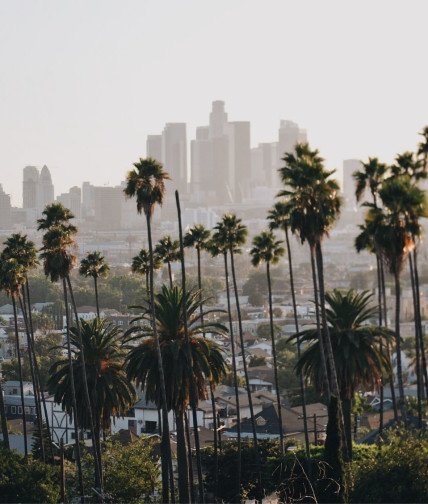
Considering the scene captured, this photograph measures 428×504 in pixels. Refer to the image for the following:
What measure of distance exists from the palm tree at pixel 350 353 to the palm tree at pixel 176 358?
3400mm

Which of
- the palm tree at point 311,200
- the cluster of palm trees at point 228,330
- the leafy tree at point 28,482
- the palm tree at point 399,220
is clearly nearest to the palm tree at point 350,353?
the cluster of palm trees at point 228,330

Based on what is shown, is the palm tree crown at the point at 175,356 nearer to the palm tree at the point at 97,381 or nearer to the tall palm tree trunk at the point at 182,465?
the tall palm tree trunk at the point at 182,465

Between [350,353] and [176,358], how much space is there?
6038 mm

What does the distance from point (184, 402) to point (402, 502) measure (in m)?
9.96

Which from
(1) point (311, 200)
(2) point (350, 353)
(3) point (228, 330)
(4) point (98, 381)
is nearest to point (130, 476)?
(4) point (98, 381)

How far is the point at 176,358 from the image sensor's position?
1494 inches

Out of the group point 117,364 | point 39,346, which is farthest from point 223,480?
point 39,346

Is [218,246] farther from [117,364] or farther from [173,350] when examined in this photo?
[173,350]

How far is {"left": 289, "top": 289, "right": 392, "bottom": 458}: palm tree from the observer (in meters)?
37.1

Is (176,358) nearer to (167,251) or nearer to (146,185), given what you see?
(146,185)

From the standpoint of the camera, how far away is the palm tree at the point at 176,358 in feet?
126

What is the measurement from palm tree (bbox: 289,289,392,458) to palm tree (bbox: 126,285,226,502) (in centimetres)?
340

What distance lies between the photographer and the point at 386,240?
33.5 metres

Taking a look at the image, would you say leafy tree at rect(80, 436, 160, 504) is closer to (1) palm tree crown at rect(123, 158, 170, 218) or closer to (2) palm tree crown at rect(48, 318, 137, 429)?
(2) palm tree crown at rect(48, 318, 137, 429)
